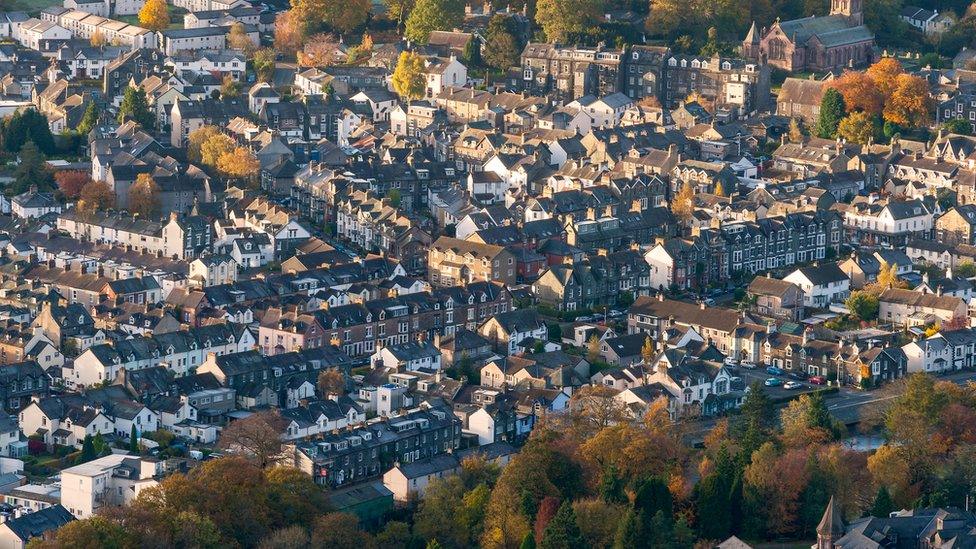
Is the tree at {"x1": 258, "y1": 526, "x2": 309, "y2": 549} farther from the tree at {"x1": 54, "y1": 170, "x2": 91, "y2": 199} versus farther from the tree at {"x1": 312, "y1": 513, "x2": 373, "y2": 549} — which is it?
the tree at {"x1": 54, "y1": 170, "x2": 91, "y2": 199}

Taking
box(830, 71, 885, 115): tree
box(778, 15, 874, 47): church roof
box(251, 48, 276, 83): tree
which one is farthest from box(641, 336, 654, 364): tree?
box(251, 48, 276, 83): tree

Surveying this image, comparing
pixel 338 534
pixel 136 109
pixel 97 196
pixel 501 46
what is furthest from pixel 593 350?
pixel 501 46

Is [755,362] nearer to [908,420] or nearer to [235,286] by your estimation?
[908,420]

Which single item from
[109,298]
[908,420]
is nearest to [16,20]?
[109,298]

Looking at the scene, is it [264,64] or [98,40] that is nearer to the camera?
[264,64]

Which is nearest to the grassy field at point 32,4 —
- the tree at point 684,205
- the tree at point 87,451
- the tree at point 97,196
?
the tree at point 97,196

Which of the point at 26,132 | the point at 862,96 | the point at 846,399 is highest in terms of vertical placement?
the point at 862,96

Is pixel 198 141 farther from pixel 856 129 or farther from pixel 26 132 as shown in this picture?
pixel 856 129
